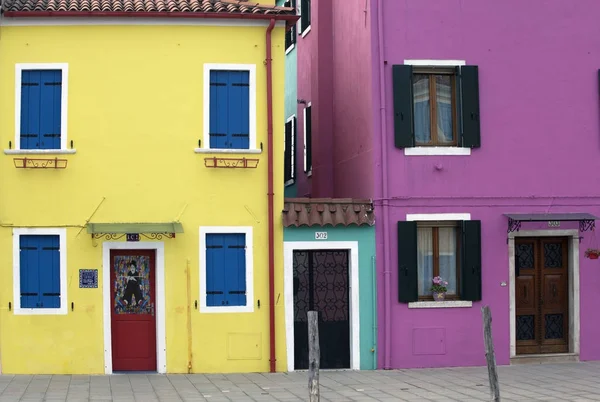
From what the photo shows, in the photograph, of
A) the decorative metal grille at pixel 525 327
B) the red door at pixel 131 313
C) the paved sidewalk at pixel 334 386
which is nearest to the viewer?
the paved sidewalk at pixel 334 386

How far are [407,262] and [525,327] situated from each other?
2.61m

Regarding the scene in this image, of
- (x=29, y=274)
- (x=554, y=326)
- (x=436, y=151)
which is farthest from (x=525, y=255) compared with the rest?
(x=29, y=274)

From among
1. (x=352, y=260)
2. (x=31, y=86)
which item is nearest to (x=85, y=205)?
(x=31, y=86)

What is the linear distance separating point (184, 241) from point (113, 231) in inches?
48.9

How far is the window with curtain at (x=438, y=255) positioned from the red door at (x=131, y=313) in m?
4.71

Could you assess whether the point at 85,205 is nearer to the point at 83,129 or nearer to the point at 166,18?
the point at 83,129

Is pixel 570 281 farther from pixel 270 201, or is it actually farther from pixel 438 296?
pixel 270 201

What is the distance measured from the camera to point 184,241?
1875cm

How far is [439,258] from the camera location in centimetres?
1969

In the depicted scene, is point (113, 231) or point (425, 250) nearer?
point (113, 231)

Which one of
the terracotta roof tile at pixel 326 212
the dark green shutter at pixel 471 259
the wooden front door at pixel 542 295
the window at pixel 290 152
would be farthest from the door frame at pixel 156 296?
the window at pixel 290 152

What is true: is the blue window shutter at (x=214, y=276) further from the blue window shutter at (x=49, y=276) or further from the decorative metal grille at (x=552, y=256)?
the decorative metal grille at (x=552, y=256)

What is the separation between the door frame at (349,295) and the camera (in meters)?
19.0

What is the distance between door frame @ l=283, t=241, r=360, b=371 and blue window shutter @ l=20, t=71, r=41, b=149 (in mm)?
4563
